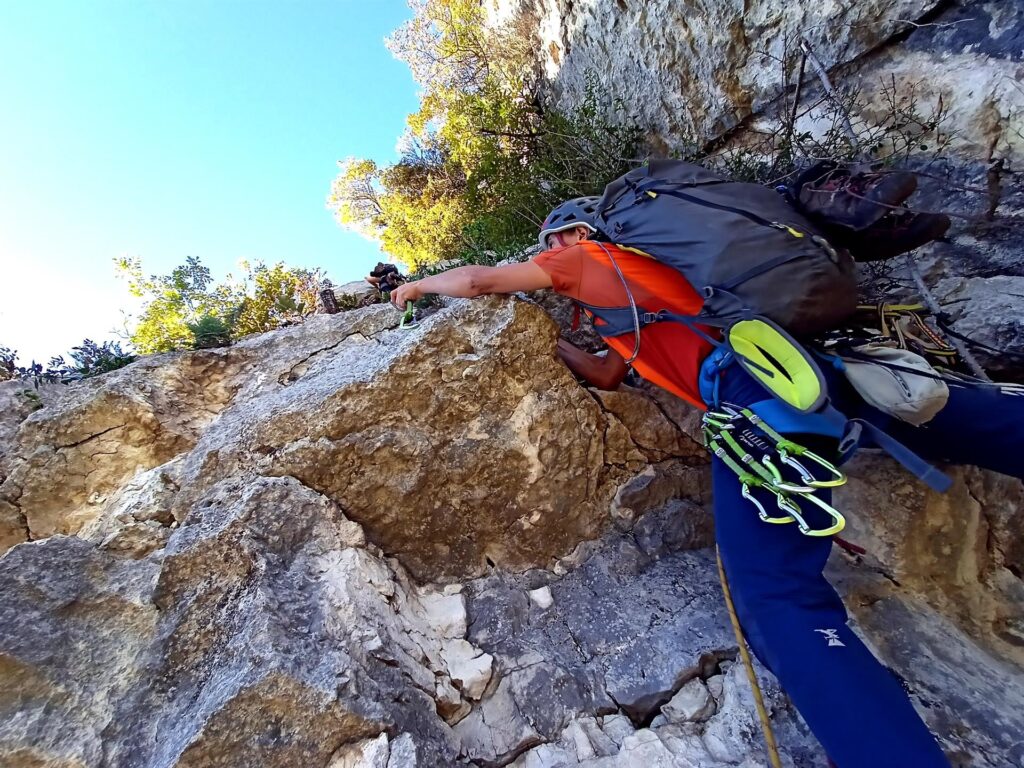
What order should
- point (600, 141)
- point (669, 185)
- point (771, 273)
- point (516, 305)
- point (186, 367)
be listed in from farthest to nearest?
point (600, 141)
point (186, 367)
point (516, 305)
point (669, 185)
point (771, 273)

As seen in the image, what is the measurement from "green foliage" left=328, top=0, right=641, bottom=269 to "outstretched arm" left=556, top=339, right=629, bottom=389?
324 cm

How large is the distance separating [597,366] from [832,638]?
189 centimetres

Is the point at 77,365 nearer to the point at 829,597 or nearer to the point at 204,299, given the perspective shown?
the point at 829,597

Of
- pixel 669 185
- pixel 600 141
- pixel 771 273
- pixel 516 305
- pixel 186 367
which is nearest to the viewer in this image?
pixel 771 273

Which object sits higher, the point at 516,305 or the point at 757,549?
the point at 516,305

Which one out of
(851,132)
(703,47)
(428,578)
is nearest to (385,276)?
(428,578)

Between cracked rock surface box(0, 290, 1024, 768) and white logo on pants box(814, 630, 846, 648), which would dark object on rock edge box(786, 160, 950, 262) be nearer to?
A: cracked rock surface box(0, 290, 1024, 768)

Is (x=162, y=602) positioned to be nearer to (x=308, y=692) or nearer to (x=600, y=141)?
(x=308, y=692)

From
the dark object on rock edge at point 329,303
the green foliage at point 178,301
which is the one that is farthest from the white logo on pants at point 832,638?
the green foliage at point 178,301

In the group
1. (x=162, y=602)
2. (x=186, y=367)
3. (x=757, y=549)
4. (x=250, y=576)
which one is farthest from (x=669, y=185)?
(x=186, y=367)

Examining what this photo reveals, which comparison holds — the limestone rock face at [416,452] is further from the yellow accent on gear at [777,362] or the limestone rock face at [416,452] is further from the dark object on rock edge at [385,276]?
the yellow accent on gear at [777,362]

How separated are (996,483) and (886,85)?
3384 mm

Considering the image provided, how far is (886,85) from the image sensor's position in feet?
14.0

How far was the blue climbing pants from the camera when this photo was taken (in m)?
1.72
